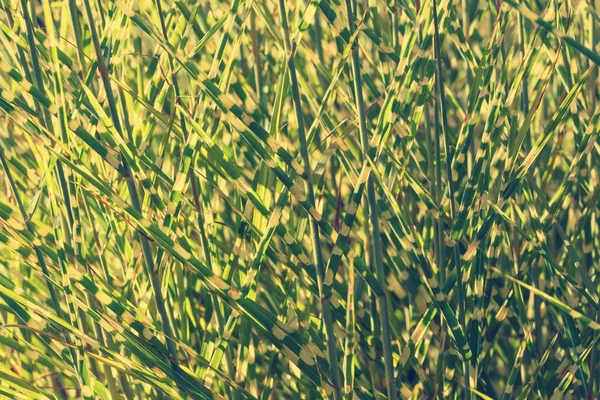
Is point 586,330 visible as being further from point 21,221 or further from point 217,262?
point 21,221

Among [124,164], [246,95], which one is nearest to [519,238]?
[246,95]

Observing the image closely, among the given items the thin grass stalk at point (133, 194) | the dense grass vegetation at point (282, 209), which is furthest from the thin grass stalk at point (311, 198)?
the thin grass stalk at point (133, 194)

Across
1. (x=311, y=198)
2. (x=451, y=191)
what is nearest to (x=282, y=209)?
(x=311, y=198)

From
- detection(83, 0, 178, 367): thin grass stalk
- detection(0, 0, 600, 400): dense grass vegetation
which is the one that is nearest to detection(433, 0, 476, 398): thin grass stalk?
detection(0, 0, 600, 400): dense grass vegetation

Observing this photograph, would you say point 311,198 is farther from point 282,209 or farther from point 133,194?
point 133,194

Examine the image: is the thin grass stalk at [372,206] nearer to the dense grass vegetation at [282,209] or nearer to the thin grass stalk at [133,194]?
the dense grass vegetation at [282,209]

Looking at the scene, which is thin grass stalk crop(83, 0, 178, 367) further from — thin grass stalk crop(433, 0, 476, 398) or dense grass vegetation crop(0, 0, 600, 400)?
thin grass stalk crop(433, 0, 476, 398)

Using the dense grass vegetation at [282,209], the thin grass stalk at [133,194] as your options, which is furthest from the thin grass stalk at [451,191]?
the thin grass stalk at [133,194]

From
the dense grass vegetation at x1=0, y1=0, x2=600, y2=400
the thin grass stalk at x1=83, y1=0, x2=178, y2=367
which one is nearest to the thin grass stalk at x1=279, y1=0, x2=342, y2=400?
the dense grass vegetation at x1=0, y1=0, x2=600, y2=400

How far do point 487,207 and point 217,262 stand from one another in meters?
0.24

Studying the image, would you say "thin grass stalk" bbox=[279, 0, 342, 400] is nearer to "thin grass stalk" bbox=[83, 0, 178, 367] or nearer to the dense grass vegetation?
the dense grass vegetation

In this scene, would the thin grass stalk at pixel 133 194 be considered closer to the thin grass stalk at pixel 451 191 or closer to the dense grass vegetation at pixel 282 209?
the dense grass vegetation at pixel 282 209

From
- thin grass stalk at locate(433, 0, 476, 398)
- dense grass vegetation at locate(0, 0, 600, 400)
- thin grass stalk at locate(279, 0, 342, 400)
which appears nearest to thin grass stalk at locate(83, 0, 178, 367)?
dense grass vegetation at locate(0, 0, 600, 400)

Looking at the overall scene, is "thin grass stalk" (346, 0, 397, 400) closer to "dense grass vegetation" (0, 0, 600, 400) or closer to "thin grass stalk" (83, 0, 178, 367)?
"dense grass vegetation" (0, 0, 600, 400)
